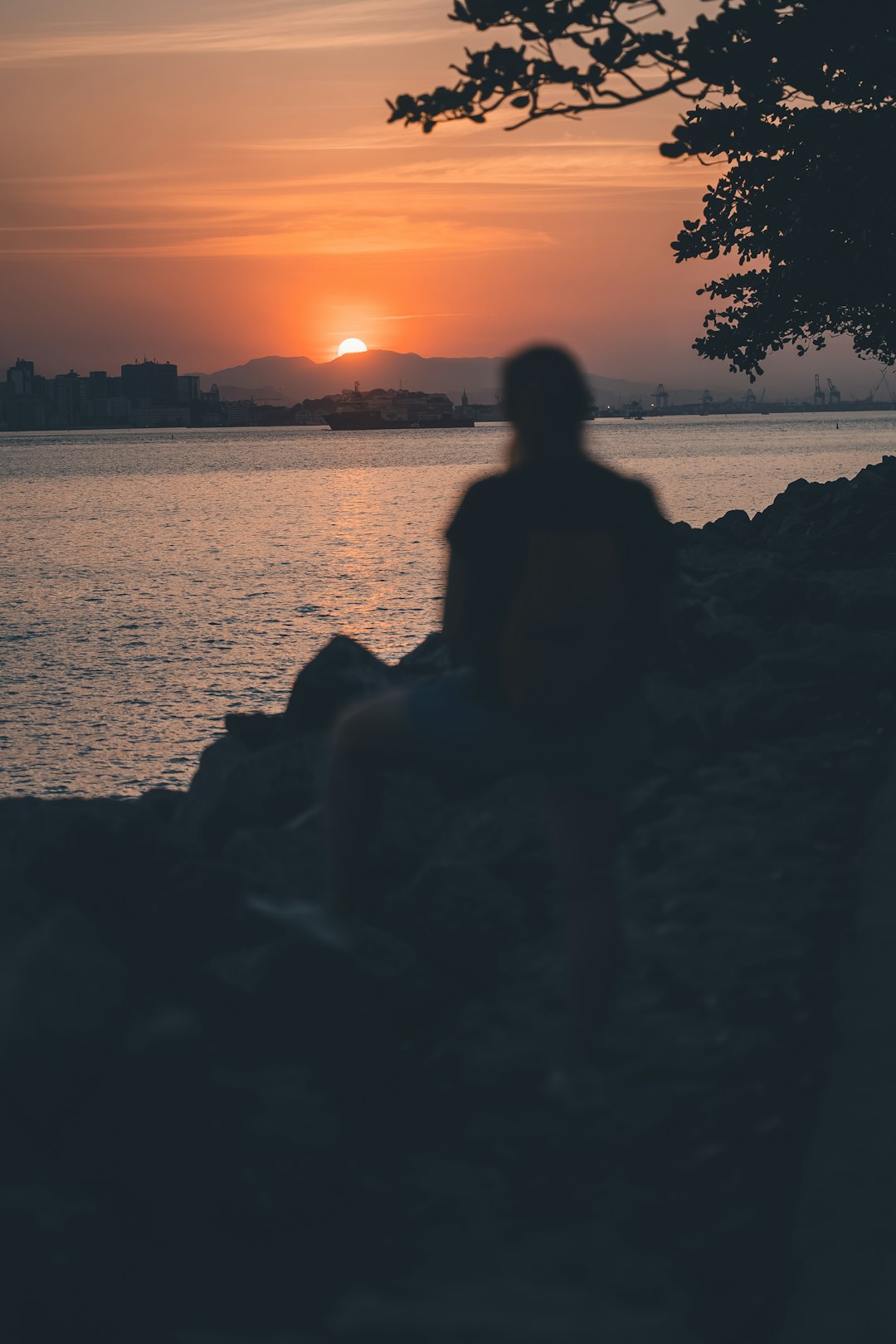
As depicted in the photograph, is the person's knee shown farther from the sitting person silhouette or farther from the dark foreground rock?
the dark foreground rock

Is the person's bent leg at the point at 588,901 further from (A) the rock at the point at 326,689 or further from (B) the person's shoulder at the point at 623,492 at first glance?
(A) the rock at the point at 326,689

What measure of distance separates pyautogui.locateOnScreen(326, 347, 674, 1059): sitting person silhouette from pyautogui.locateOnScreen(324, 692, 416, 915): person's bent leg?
0.02 m

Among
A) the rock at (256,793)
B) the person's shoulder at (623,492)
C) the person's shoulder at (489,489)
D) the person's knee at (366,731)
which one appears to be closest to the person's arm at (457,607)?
the person's shoulder at (489,489)

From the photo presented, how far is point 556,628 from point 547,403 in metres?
0.52

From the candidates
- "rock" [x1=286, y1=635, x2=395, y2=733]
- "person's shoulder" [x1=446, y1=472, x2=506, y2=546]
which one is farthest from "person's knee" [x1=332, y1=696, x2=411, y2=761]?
"rock" [x1=286, y1=635, x2=395, y2=733]

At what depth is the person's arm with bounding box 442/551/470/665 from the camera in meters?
3.30

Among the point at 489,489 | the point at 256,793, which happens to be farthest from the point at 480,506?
the point at 256,793

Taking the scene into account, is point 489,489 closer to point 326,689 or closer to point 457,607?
point 457,607

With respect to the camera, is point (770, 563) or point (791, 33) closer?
point (791, 33)

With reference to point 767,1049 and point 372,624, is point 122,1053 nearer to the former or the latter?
point 767,1049

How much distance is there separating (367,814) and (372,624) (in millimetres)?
22046

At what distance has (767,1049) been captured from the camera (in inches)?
142

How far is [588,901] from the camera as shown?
3.47 metres

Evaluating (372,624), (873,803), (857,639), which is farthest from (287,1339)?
(372,624)
